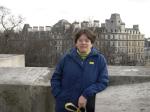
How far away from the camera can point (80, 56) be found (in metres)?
3.31

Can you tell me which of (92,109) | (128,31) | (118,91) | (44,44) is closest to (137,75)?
(118,91)

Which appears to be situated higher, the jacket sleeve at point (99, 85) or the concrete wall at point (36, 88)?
the jacket sleeve at point (99, 85)

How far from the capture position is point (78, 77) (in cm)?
326

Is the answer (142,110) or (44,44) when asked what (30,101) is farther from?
(44,44)

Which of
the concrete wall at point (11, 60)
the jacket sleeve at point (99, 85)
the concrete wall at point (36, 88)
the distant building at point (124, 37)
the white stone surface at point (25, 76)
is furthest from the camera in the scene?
the distant building at point (124, 37)

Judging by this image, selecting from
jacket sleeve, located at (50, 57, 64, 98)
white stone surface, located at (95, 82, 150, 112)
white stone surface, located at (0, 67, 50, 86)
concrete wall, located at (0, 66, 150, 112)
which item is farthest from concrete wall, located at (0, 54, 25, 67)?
jacket sleeve, located at (50, 57, 64, 98)

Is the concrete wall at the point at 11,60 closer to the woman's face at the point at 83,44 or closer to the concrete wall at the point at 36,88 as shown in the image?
the concrete wall at the point at 36,88

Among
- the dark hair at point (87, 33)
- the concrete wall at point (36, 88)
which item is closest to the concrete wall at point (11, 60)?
the concrete wall at point (36, 88)

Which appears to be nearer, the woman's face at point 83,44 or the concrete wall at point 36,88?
the woman's face at point 83,44

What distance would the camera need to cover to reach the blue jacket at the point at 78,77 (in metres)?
3.26

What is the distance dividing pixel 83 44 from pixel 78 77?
297 mm

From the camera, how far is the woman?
326cm

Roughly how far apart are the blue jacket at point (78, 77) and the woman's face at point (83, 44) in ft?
0.17

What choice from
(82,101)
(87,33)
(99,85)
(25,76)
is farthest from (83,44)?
(25,76)
